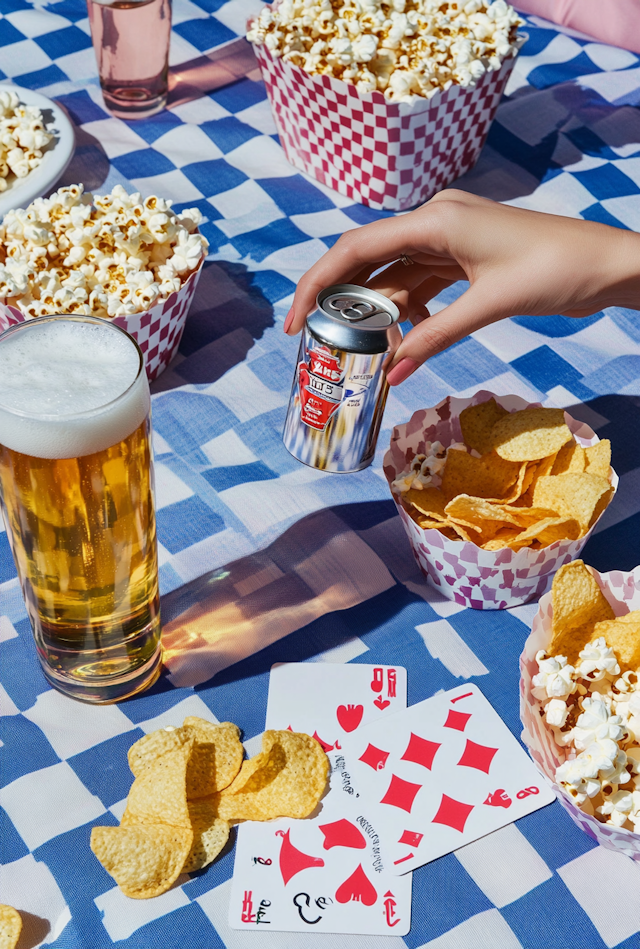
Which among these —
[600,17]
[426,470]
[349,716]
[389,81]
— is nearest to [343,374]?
[426,470]

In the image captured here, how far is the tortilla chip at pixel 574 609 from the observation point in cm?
87

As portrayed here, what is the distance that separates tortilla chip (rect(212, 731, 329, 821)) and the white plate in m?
0.98

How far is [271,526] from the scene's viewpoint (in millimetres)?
1176

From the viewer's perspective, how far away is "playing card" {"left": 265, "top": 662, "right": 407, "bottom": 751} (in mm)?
953

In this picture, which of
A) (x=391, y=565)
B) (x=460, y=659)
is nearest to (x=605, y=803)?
(x=460, y=659)

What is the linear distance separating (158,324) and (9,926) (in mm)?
781

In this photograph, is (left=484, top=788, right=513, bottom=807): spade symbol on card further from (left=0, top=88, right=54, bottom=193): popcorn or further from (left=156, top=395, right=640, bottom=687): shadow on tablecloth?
(left=0, top=88, right=54, bottom=193): popcorn

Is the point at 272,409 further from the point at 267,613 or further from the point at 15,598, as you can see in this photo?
the point at 15,598

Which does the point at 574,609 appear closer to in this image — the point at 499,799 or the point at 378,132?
the point at 499,799

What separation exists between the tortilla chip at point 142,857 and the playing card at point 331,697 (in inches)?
7.1

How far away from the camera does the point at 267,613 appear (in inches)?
42.4

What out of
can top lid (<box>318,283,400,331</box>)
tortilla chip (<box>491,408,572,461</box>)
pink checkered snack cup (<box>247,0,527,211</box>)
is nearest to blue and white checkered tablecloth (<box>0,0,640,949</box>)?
pink checkered snack cup (<box>247,0,527,211</box>)

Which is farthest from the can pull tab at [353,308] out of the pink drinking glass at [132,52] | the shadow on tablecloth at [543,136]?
the pink drinking glass at [132,52]

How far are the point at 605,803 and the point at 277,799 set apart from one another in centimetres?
32
